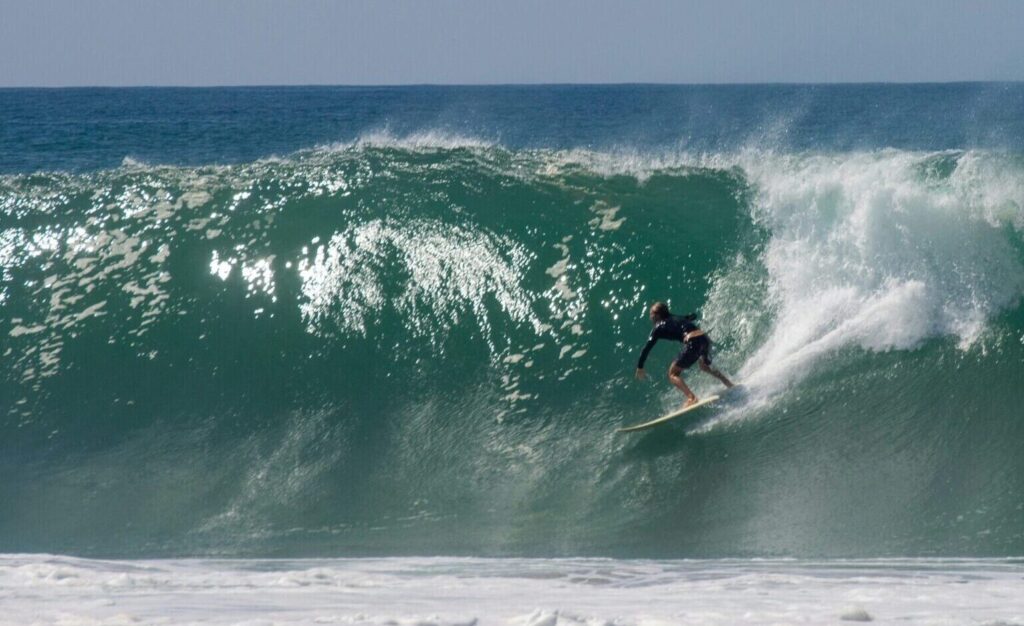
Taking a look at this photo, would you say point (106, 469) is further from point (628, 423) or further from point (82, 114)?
point (82, 114)

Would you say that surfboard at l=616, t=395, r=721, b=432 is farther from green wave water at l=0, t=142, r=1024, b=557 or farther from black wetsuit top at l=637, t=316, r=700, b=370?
black wetsuit top at l=637, t=316, r=700, b=370

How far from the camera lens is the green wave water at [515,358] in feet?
28.3

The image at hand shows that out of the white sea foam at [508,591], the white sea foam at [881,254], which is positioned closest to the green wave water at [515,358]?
the white sea foam at [881,254]

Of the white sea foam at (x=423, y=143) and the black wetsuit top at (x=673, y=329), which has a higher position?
the white sea foam at (x=423, y=143)

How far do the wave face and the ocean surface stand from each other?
1.3 inches

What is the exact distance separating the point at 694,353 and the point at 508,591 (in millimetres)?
3242

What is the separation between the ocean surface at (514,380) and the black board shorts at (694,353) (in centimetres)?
40

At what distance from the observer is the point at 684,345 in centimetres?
948

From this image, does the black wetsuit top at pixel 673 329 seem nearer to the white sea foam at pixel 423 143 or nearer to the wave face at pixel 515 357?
the wave face at pixel 515 357

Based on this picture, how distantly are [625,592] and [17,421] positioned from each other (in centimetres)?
623

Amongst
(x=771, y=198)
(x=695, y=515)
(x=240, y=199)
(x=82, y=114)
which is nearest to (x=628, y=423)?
(x=695, y=515)

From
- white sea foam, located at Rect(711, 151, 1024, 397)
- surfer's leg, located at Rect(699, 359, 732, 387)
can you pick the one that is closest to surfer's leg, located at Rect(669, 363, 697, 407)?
surfer's leg, located at Rect(699, 359, 732, 387)

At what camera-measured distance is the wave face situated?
864 cm

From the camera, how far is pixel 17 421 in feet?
34.8
